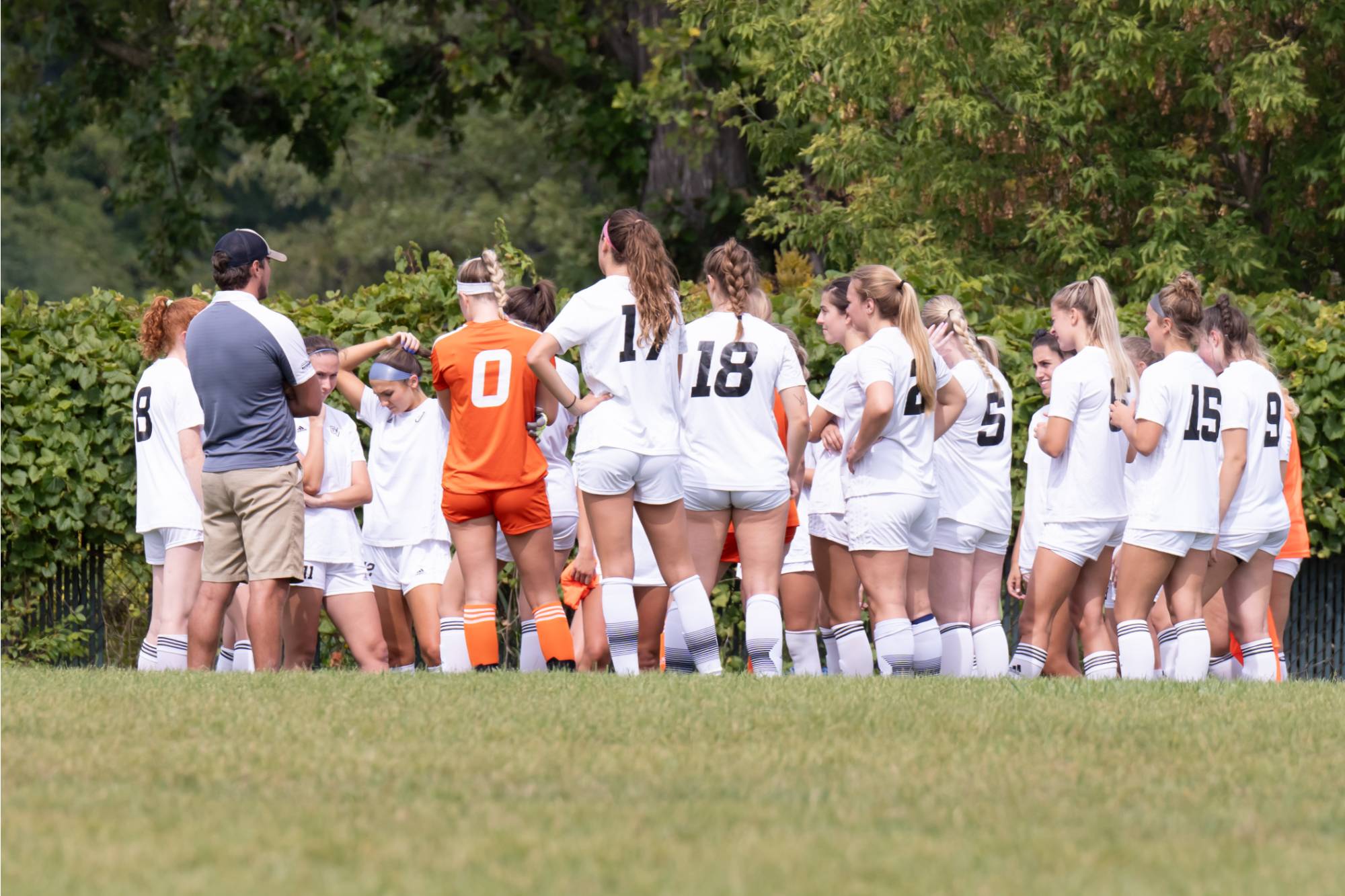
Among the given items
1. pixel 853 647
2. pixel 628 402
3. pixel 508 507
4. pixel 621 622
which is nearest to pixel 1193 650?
pixel 853 647

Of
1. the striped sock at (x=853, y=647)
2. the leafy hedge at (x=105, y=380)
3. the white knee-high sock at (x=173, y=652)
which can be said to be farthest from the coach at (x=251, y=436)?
the leafy hedge at (x=105, y=380)

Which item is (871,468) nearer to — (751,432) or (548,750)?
(751,432)

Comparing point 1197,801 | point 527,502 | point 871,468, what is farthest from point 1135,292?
point 1197,801

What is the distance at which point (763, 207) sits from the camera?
17359 millimetres

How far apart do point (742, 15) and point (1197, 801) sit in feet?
41.5

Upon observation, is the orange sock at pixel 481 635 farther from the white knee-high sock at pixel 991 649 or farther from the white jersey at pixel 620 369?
the white knee-high sock at pixel 991 649

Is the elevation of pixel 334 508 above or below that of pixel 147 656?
above

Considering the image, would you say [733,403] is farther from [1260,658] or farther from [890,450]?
[1260,658]

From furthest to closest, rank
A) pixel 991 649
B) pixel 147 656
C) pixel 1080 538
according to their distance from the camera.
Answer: pixel 147 656 → pixel 991 649 → pixel 1080 538

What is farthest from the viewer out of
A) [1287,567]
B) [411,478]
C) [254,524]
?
[1287,567]

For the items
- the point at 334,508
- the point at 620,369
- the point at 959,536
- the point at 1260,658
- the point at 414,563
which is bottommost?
the point at 1260,658

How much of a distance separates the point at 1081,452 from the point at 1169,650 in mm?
1280

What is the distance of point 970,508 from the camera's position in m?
9.24

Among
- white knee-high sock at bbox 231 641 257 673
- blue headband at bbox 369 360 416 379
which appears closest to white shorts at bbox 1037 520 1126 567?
blue headband at bbox 369 360 416 379
